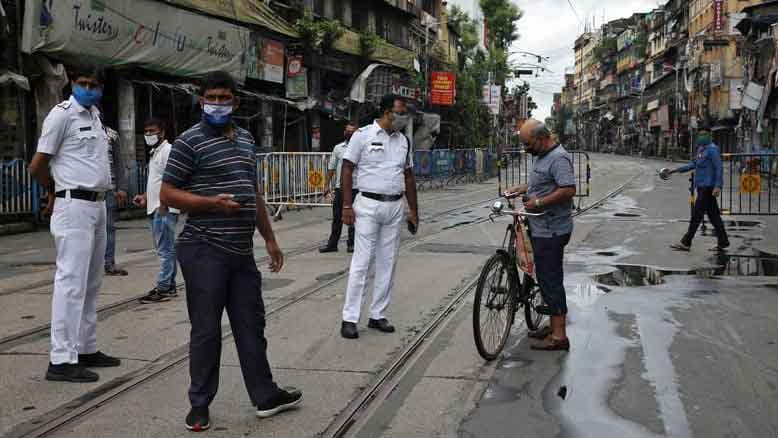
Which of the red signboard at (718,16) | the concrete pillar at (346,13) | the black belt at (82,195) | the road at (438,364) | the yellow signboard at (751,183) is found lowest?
the road at (438,364)

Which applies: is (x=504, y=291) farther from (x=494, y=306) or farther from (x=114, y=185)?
(x=114, y=185)

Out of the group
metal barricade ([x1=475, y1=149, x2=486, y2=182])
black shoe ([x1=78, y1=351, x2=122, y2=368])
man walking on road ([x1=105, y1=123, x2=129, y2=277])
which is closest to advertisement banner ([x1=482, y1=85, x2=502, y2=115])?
metal barricade ([x1=475, y1=149, x2=486, y2=182])

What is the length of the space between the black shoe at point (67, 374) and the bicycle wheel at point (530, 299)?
3.32 meters

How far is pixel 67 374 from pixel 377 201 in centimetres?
271

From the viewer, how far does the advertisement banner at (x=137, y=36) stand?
16438 mm

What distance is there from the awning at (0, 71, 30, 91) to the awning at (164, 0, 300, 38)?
5.71 meters

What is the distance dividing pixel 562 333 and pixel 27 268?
7.69 metres

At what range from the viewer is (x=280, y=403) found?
4863mm

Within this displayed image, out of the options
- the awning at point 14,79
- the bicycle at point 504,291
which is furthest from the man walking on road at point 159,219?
the awning at point 14,79

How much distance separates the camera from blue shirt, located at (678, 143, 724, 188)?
12594mm

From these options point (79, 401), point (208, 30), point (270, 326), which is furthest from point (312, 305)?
point (208, 30)

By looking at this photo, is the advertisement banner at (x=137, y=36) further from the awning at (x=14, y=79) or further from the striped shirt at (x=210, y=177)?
the striped shirt at (x=210, y=177)

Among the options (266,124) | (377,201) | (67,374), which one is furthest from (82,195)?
(266,124)

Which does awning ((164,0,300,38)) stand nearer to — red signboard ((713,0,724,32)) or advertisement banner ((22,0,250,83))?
advertisement banner ((22,0,250,83))
